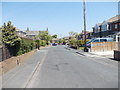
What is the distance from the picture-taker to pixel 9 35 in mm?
19078

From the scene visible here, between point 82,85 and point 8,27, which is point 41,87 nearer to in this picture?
point 82,85

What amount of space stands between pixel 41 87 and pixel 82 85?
5.74 ft

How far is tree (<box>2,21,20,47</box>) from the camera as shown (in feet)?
59.6

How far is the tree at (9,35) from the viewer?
18153 mm

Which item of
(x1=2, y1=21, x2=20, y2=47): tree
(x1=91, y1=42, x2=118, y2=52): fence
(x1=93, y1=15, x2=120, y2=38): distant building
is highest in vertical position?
(x1=93, y1=15, x2=120, y2=38): distant building

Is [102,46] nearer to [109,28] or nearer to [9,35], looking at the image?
[9,35]

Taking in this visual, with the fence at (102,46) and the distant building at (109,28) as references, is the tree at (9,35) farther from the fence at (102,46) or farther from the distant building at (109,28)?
the distant building at (109,28)

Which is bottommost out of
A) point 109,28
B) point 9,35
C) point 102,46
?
point 102,46

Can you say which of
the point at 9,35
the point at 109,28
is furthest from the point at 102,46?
the point at 109,28

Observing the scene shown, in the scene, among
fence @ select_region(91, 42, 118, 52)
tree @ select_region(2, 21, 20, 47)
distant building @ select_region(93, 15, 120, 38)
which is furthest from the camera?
distant building @ select_region(93, 15, 120, 38)

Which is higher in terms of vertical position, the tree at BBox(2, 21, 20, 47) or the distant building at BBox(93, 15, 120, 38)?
the distant building at BBox(93, 15, 120, 38)

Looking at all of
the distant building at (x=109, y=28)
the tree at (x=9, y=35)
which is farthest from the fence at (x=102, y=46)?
the tree at (x=9, y=35)

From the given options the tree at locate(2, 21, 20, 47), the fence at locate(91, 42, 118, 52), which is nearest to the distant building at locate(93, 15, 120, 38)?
the fence at locate(91, 42, 118, 52)

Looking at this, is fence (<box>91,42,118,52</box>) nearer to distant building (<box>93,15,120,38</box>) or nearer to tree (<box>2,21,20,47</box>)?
distant building (<box>93,15,120,38</box>)
